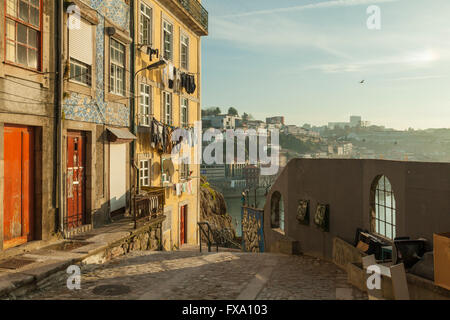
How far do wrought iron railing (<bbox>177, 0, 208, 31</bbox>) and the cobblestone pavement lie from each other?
44.5 ft

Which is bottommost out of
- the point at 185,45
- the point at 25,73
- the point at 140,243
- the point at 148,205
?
the point at 140,243

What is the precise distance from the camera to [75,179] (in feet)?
34.3

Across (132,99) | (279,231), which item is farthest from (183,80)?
(279,231)

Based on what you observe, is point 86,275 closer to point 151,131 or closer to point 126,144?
point 126,144

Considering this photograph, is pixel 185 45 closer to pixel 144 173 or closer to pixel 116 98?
pixel 144 173

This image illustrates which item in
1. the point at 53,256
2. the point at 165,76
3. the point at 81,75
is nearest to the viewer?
the point at 53,256

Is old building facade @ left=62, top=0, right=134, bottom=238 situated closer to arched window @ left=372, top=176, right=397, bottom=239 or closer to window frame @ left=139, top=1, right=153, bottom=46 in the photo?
A: window frame @ left=139, top=1, right=153, bottom=46

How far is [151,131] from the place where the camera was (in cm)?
1505

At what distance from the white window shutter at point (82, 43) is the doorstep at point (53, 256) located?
503 cm

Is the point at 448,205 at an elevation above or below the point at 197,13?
below

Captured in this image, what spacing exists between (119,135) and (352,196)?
7506mm

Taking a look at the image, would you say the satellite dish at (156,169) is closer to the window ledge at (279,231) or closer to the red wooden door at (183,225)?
the red wooden door at (183,225)
